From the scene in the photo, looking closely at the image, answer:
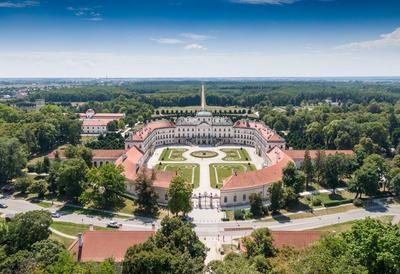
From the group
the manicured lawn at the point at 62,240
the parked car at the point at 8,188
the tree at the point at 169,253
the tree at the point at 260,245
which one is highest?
the tree at the point at 169,253

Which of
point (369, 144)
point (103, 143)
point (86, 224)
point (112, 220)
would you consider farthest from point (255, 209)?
point (103, 143)

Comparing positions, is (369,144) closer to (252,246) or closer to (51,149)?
(252,246)

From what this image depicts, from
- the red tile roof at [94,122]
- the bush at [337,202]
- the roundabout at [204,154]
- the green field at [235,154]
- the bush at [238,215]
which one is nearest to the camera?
the bush at [238,215]

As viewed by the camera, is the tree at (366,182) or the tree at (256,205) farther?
the tree at (366,182)

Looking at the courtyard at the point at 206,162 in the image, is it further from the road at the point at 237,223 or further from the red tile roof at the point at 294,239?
the red tile roof at the point at 294,239

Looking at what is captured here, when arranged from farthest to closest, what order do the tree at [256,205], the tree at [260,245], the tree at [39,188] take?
the tree at [39,188]
the tree at [256,205]
the tree at [260,245]

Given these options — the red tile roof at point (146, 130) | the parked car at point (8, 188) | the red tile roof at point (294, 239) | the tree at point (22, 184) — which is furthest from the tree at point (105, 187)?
the red tile roof at point (146, 130)

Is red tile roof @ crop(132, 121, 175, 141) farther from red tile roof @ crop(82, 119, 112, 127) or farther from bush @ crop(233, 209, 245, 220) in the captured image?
bush @ crop(233, 209, 245, 220)

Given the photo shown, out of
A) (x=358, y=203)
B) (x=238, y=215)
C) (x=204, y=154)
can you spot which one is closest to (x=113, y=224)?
(x=238, y=215)
